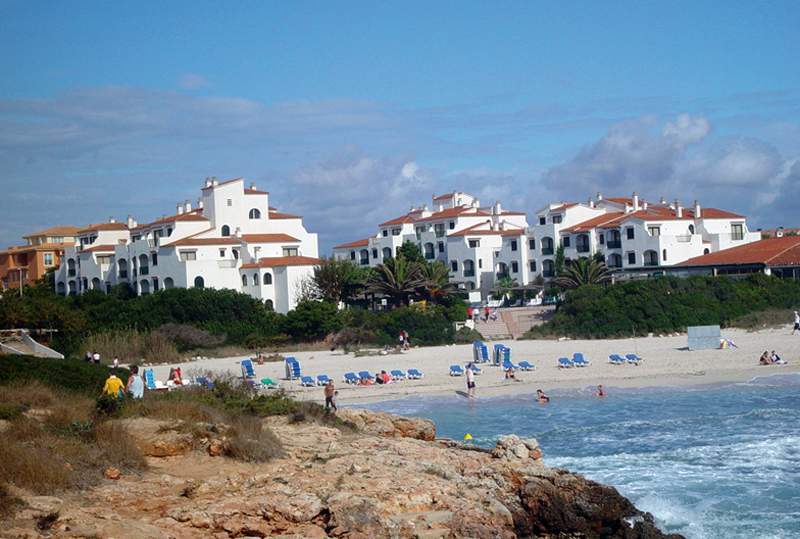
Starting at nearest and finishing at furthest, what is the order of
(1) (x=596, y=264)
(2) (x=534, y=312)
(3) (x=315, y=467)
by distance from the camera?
(3) (x=315, y=467)
(2) (x=534, y=312)
(1) (x=596, y=264)

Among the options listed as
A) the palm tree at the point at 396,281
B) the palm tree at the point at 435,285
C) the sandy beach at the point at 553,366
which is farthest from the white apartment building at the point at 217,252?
the sandy beach at the point at 553,366

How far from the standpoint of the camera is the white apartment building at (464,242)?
67688 mm

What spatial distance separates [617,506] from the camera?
48.9 ft

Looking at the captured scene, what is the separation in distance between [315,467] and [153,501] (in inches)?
98.8

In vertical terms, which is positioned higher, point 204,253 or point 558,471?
point 204,253

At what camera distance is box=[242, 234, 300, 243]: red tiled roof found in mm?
59531

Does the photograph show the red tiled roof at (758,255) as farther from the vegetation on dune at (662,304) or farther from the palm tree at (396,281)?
the palm tree at (396,281)

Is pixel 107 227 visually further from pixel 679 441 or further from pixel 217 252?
pixel 679 441

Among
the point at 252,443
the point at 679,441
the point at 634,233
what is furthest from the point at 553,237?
the point at 252,443

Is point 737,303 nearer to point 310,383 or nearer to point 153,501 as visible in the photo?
point 310,383

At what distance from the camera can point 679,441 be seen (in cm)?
2334

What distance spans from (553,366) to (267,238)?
26.8 meters

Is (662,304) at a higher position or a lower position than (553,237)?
lower

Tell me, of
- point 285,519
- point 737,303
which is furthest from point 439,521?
point 737,303
